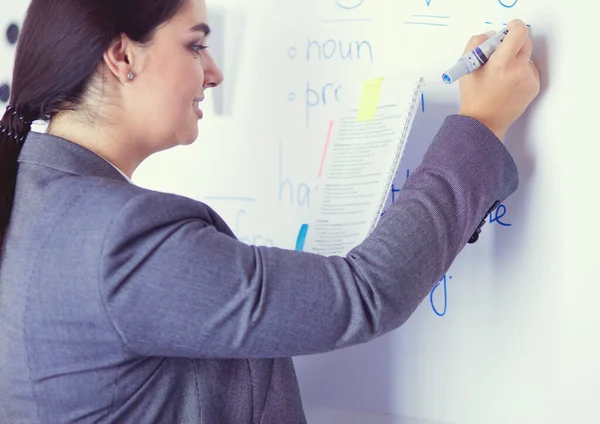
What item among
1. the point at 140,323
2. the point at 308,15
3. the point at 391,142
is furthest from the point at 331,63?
the point at 140,323

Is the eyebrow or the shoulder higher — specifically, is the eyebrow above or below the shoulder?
above

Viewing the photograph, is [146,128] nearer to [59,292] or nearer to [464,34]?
Answer: [59,292]

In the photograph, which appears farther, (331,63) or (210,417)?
(331,63)

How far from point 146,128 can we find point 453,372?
503mm

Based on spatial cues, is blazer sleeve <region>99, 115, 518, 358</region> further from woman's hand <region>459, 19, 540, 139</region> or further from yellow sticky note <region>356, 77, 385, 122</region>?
yellow sticky note <region>356, 77, 385, 122</region>

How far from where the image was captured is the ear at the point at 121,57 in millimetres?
772

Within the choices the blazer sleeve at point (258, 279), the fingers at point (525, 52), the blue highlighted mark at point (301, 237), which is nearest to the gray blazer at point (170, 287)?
the blazer sleeve at point (258, 279)

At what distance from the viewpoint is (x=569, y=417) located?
0.87 metres

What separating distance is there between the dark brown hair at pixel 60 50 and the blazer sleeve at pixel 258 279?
18cm

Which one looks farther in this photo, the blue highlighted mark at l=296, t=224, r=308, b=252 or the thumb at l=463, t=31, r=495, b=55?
the blue highlighted mark at l=296, t=224, r=308, b=252

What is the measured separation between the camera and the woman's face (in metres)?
0.80

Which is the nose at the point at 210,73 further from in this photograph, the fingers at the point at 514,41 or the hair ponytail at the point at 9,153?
the fingers at the point at 514,41

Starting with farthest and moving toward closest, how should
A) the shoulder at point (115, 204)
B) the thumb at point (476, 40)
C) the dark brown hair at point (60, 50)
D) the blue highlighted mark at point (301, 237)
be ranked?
the blue highlighted mark at point (301, 237), the thumb at point (476, 40), the dark brown hair at point (60, 50), the shoulder at point (115, 204)

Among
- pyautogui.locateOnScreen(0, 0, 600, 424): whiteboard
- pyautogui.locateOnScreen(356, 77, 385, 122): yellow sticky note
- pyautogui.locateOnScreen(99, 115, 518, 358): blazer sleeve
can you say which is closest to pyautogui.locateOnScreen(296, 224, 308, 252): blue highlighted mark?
pyautogui.locateOnScreen(0, 0, 600, 424): whiteboard
